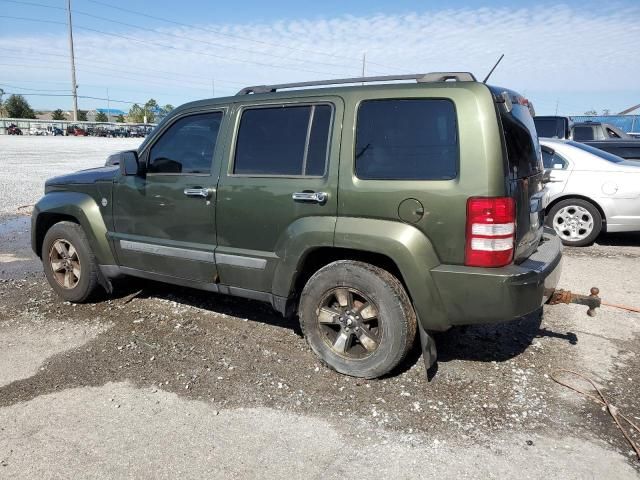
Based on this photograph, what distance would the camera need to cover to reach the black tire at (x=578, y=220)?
7.23 meters

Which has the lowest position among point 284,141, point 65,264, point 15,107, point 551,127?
point 65,264

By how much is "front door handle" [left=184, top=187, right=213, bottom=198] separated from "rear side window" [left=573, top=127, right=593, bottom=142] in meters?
12.2

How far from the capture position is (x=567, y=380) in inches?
138

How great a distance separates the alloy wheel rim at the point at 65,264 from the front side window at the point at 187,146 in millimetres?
1338

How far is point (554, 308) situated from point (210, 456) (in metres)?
3.62

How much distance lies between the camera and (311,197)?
338 cm

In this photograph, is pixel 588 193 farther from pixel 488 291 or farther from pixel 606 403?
pixel 488 291

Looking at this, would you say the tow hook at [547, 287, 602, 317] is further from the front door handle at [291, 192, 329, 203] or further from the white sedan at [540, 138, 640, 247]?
the white sedan at [540, 138, 640, 247]

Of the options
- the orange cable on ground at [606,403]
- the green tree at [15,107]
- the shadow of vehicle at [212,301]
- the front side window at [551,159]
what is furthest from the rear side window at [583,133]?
the green tree at [15,107]

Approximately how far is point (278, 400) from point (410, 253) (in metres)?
1.27

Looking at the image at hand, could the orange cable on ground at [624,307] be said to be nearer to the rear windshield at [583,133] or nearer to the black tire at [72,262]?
the black tire at [72,262]

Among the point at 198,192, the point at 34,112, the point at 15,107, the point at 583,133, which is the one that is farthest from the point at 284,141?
the point at 34,112

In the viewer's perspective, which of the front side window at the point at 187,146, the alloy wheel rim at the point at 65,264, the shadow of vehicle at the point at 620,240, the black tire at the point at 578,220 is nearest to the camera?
the front side window at the point at 187,146

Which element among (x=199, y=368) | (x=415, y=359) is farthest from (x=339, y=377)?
(x=199, y=368)
